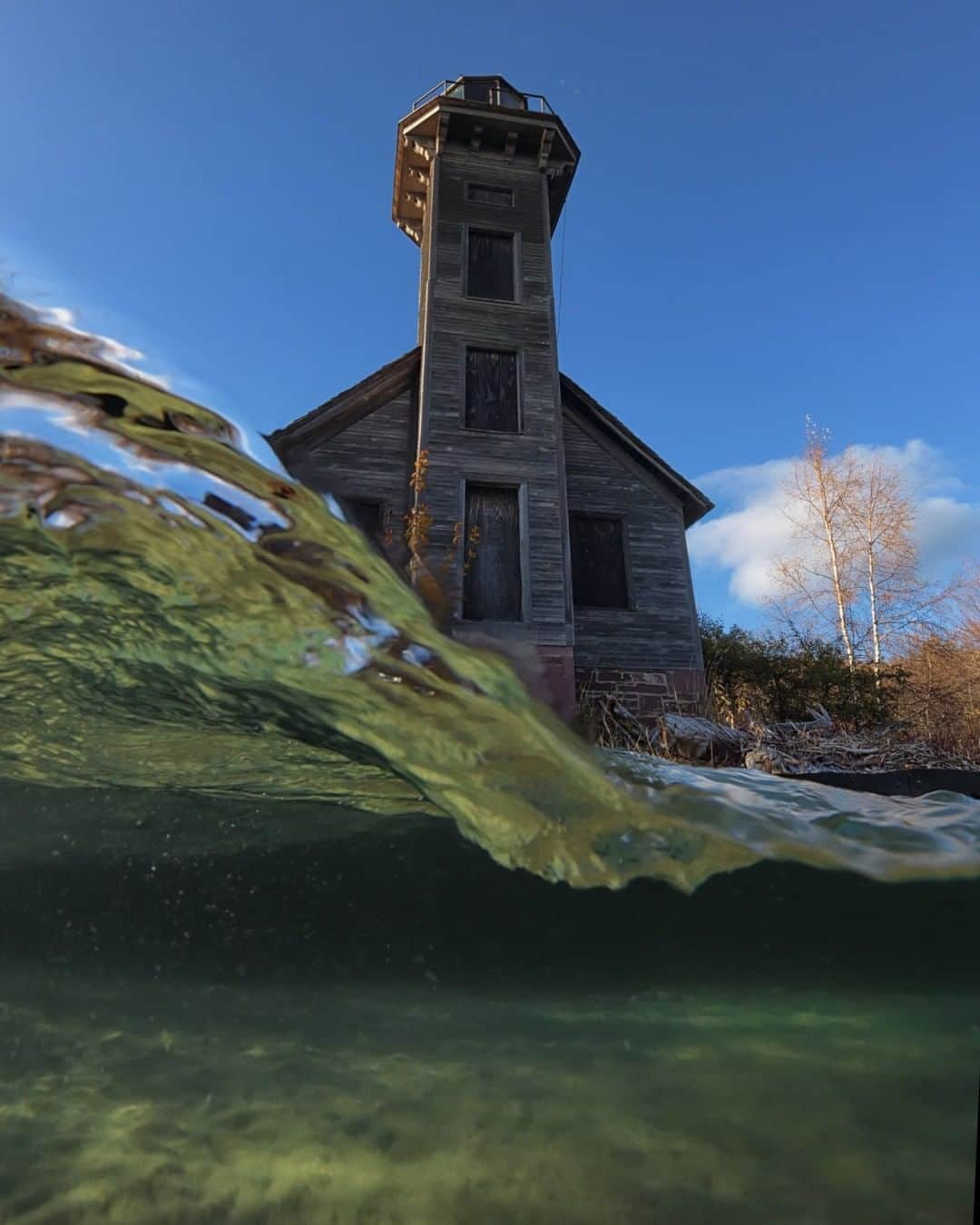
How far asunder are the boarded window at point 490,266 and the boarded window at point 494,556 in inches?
170

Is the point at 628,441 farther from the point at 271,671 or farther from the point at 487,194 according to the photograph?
the point at 271,671

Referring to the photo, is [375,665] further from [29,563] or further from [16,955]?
[16,955]

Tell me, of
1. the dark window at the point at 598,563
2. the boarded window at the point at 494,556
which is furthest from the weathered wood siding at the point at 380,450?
the dark window at the point at 598,563

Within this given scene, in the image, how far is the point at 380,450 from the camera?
1351 centimetres

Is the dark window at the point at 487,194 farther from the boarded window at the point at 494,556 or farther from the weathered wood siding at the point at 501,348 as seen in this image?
the boarded window at the point at 494,556

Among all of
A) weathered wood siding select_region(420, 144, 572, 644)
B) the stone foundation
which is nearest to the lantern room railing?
weathered wood siding select_region(420, 144, 572, 644)

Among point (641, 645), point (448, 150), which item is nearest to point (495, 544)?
point (641, 645)

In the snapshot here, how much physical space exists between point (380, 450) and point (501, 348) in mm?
3095

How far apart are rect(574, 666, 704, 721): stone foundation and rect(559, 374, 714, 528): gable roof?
3.89 metres

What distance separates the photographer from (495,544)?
12.6 meters

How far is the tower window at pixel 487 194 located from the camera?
14.5 metres

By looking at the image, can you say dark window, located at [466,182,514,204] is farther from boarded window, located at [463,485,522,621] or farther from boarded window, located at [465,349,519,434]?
A: boarded window, located at [463,485,522,621]

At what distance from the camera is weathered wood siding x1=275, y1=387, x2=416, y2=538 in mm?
13133

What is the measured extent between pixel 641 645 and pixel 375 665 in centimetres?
1192
